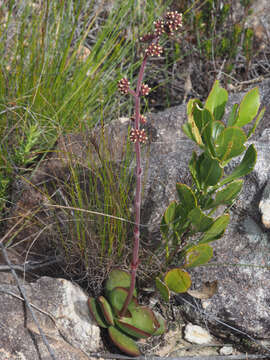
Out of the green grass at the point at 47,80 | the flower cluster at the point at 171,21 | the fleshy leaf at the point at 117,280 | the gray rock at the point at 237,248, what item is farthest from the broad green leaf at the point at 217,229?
the green grass at the point at 47,80

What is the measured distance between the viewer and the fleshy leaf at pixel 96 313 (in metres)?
1.83

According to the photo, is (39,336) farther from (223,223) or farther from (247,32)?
(247,32)

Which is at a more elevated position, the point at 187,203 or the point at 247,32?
the point at 247,32

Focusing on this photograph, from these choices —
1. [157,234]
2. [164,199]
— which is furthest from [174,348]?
[164,199]

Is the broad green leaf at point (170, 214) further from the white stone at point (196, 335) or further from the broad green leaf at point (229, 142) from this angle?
the white stone at point (196, 335)

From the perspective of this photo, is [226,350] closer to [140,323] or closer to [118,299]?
[140,323]

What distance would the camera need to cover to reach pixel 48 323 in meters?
1.78

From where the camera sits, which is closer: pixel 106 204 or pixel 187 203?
pixel 187 203

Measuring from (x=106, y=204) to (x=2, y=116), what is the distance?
0.97 m

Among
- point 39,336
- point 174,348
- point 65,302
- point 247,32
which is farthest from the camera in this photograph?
point 247,32

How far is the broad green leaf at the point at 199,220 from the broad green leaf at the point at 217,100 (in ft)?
1.34

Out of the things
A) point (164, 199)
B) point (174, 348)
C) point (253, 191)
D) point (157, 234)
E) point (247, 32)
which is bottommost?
point (174, 348)

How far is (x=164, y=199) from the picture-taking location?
2146 millimetres

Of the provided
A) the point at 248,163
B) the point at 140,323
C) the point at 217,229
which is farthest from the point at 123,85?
the point at 140,323
